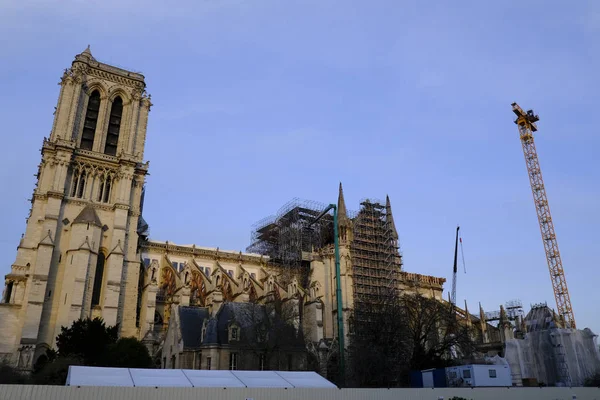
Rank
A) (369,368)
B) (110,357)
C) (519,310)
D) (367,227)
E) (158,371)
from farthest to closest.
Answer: (519,310), (367,227), (369,368), (110,357), (158,371)

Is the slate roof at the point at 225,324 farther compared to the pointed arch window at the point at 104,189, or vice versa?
the pointed arch window at the point at 104,189

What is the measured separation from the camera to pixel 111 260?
4578cm

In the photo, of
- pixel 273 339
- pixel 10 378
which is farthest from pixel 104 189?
pixel 273 339

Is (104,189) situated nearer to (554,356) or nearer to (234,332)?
(234,332)

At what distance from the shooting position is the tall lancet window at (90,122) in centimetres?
5169

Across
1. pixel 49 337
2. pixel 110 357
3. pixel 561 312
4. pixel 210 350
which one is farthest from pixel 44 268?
pixel 561 312

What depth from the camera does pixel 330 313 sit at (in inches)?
2089

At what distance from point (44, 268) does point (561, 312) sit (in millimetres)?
64945

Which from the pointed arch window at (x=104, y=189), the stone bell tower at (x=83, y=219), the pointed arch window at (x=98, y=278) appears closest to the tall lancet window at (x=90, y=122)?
the stone bell tower at (x=83, y=219)

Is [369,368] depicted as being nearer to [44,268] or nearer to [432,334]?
[432,334]

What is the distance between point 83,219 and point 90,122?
12802 mm

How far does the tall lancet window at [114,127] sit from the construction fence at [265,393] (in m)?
37.1

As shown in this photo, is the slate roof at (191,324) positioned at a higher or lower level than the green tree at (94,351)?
higher

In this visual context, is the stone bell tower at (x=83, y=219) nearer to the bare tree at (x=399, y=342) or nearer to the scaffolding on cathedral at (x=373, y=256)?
the bare tree at (x=399, y=342)
